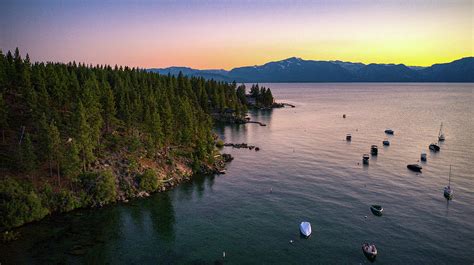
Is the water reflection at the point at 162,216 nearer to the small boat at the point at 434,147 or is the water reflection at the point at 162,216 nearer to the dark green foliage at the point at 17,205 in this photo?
the dark green foliage at the point at 17,205

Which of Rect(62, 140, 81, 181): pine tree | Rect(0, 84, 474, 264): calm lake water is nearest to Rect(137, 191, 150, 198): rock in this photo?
Rect(0, 84, 474, 264): calm lake water

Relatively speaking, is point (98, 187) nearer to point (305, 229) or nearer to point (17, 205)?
point (17, 205)

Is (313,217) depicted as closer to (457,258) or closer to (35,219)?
(457,258)

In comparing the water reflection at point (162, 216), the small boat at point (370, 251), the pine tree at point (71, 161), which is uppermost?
the pine tree at point (71, 161)


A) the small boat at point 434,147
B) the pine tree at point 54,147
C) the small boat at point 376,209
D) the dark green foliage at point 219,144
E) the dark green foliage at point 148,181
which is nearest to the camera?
the pine tree at point 54,147

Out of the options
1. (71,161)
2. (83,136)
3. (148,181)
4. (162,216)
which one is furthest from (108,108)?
(162,216)

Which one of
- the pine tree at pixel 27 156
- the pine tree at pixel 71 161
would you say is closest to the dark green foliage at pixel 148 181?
the pine tree at pixel 71 161

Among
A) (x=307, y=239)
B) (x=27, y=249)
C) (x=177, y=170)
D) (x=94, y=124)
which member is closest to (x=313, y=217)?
(x=307, y=239)

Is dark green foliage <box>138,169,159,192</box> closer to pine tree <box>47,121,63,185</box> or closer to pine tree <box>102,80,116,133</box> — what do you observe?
pine tree <box>47,121,63,185</box>
